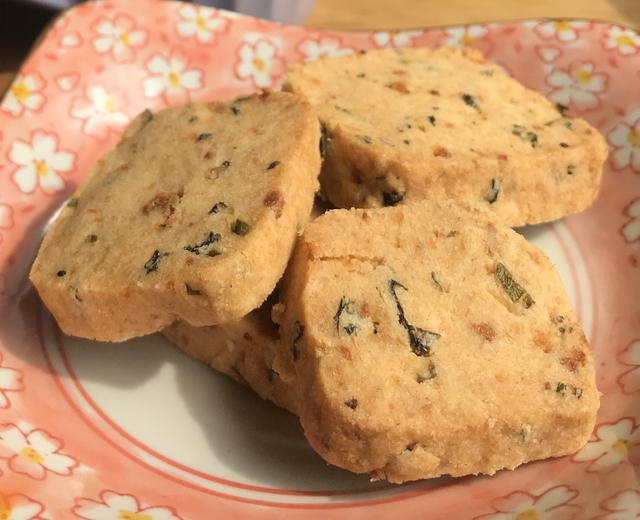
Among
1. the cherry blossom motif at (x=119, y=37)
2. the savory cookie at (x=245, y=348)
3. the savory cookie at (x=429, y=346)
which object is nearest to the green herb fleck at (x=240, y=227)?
the savory cookie at (x=429, y=346)

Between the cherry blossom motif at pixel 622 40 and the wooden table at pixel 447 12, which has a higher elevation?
the cherry blossom motif at pixel 622 40

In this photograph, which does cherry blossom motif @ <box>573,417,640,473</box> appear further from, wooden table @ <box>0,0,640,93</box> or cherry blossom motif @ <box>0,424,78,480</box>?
wooden table @ <box>0,0,640,93</box>

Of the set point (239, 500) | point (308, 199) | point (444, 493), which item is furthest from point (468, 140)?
point (239, 500)

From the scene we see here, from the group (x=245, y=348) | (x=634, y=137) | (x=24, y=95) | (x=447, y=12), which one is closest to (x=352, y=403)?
(x=245, y=348)

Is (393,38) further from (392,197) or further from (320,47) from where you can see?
(392,197)

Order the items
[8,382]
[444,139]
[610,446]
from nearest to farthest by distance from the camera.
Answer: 1. [610,446]
2. [8,382]
3. [444,139]

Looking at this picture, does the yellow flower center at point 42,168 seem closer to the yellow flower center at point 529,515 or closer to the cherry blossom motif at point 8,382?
the cherry blossom motif at point 8,382

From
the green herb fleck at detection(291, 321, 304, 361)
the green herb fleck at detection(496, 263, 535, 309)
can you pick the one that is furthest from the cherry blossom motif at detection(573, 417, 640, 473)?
the green herb fleck at detection(291, 321, 304, 361)
